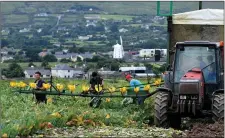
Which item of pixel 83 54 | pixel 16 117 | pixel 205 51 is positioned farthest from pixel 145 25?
pixel 16 117

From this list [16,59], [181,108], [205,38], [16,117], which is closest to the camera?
[16,117]

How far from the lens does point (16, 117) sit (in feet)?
33.1

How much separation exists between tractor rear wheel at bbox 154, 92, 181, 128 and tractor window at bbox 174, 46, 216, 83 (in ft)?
2.04

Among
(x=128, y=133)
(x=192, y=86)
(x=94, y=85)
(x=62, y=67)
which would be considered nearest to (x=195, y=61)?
(x=192, y=86)

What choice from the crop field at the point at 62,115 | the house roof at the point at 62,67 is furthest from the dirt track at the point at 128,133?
the house roof at the point at 62,67

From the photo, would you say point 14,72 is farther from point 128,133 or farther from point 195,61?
point 128,133

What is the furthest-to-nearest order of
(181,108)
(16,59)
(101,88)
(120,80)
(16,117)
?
(120,80) < (16,59) < (101,88) < (181,108) < (16,117)

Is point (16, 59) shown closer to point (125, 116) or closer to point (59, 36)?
point (59, 36)

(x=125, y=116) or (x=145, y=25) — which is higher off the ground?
(x=145, y=25)

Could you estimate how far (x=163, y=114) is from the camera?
11.8 meters

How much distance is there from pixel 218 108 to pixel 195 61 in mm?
1445

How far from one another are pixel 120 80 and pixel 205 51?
624 inches

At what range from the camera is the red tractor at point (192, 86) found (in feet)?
38.1

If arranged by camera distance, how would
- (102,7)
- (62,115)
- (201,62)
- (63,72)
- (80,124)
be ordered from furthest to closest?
1. (102,7)
2. (63,72)
3. (201,62)
4. (62,115)
5. (80,124)
